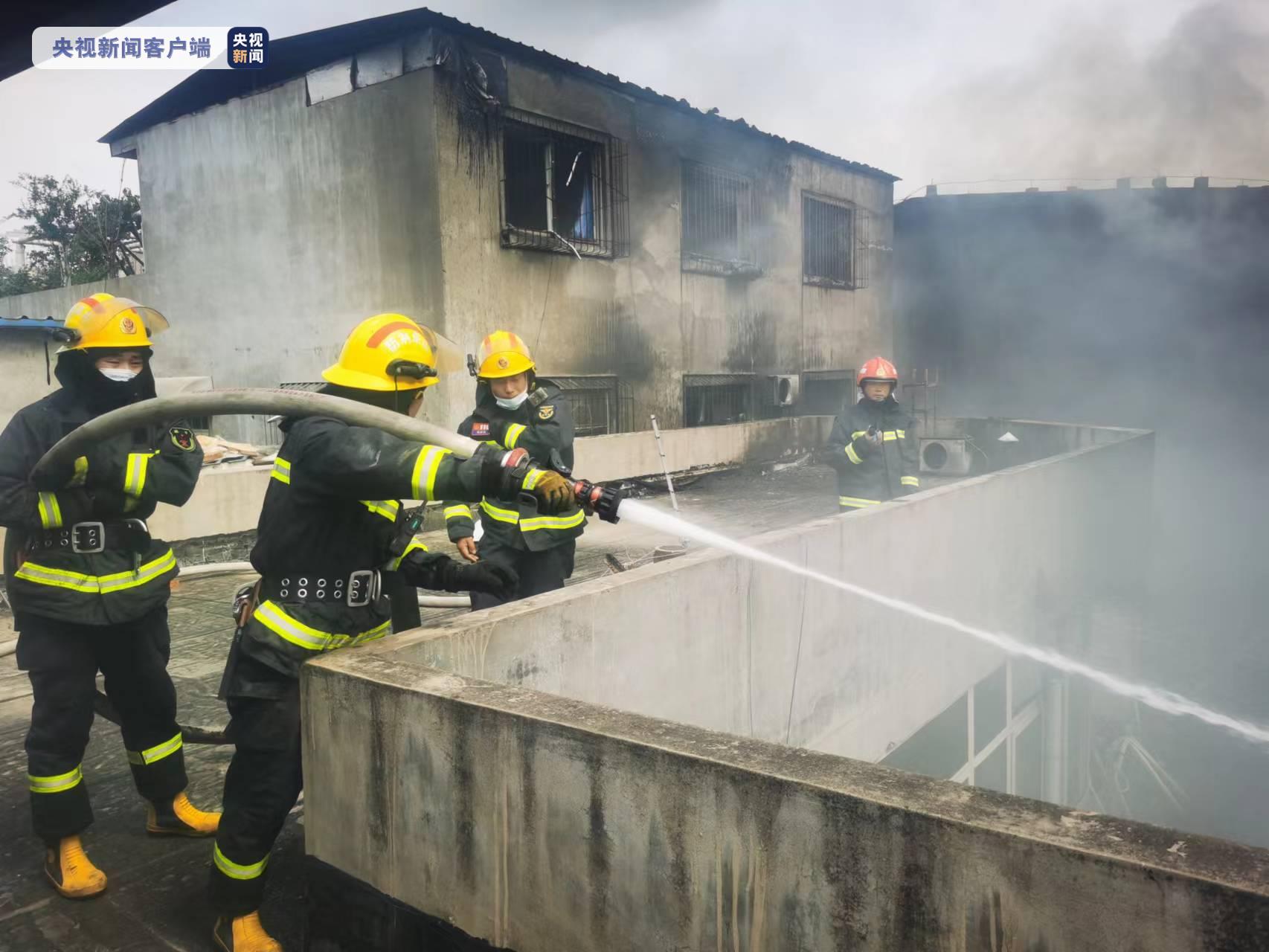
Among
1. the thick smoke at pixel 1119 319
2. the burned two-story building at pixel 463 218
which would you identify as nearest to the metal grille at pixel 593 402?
the burned two-story building at pixel 463 218

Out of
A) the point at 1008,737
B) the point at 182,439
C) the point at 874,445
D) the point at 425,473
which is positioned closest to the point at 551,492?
the point at 425,473

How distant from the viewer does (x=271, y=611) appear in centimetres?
276

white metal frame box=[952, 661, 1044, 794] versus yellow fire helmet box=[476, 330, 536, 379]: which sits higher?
yellow fire helmet box=[476, 330, 536, 379]

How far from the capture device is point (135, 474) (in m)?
3.19

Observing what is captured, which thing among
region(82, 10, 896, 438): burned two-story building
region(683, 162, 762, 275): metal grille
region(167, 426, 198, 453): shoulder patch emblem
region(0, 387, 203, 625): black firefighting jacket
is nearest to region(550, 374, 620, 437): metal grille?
region(82, 10, 896, 438): burned two-story building

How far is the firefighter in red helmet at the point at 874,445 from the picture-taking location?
281 inches

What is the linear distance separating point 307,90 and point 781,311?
949 cm

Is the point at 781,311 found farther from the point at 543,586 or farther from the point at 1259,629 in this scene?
the point at 543,586

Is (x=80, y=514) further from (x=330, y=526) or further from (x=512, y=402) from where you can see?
(x=512, y=402)

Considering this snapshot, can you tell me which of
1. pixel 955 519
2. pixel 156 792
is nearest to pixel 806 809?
pixel 156 792

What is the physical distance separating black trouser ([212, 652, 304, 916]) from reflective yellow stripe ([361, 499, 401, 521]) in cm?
55

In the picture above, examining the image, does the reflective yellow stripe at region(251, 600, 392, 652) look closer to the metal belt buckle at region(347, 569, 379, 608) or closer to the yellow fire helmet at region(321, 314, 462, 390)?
the metal belt buckle at region(347, 569, 379, 608)

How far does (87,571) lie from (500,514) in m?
1.84

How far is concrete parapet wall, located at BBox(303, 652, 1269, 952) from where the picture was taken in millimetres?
1625
